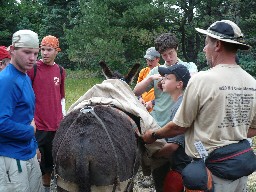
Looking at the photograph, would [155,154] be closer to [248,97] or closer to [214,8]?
[248,97]

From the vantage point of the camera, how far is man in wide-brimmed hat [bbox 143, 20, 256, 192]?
2629mm

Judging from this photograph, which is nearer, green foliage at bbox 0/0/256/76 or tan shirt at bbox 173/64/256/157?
tan shirt at bbox 173/64/256/157

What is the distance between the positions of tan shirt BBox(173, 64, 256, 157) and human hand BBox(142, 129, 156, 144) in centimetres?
63

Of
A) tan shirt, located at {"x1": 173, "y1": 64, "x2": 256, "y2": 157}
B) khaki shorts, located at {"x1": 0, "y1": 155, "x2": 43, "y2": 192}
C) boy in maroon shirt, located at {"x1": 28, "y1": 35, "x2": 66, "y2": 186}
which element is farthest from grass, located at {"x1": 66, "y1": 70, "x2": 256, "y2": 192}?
tan shirt, located at {"x1": 173, "y1": 64, "x2": 256, "y2": 157}

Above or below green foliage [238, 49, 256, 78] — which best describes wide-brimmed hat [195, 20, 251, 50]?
above

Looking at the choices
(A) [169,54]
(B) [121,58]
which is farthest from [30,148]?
(B) [121,58]

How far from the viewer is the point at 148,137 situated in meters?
3.41

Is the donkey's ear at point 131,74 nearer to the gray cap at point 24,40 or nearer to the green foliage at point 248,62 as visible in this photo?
the gray cap at point 24,40

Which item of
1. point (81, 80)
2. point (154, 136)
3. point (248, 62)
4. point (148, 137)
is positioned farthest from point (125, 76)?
point (81, 80)

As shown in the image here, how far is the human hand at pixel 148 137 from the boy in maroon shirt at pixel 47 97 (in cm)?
137

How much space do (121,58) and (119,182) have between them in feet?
40.9

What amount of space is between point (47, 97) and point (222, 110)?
2342mm

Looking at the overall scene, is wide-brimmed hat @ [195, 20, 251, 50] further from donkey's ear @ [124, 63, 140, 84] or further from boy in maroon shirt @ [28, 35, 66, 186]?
boy in maroon shirt @ [28, 35, 66, 186]

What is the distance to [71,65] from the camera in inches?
1062
